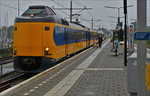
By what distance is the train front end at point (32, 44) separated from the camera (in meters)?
12.1

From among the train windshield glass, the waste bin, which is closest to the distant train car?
the train windshield glass

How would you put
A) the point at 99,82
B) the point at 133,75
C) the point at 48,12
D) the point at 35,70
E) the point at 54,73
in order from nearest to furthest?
the point at 133,75 → the point at 99,82 → the point at 54,73 → the point at 35,70 → the point at 48,12

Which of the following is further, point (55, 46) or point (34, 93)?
point (55, 46)

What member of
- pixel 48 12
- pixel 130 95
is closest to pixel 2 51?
pixel 48 12

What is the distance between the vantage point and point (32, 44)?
12141 millimetres

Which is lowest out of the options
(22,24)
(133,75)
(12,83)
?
(12,83)

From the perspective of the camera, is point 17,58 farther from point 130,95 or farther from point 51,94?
point 130,95

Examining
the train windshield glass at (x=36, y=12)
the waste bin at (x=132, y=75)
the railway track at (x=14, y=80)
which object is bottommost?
the railway track at (x=14, y=80)

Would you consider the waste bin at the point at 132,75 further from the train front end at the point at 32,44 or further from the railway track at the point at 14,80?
the train front end at the point at 32,44

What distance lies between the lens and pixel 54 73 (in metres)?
11.3

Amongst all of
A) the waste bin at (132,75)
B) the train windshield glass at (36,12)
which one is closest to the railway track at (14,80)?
the train windshield glass at (36,12)

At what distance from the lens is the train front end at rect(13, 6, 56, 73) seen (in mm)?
12125

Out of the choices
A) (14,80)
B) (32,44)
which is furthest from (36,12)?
(14,80)

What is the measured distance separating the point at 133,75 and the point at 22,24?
7328 millimetres
